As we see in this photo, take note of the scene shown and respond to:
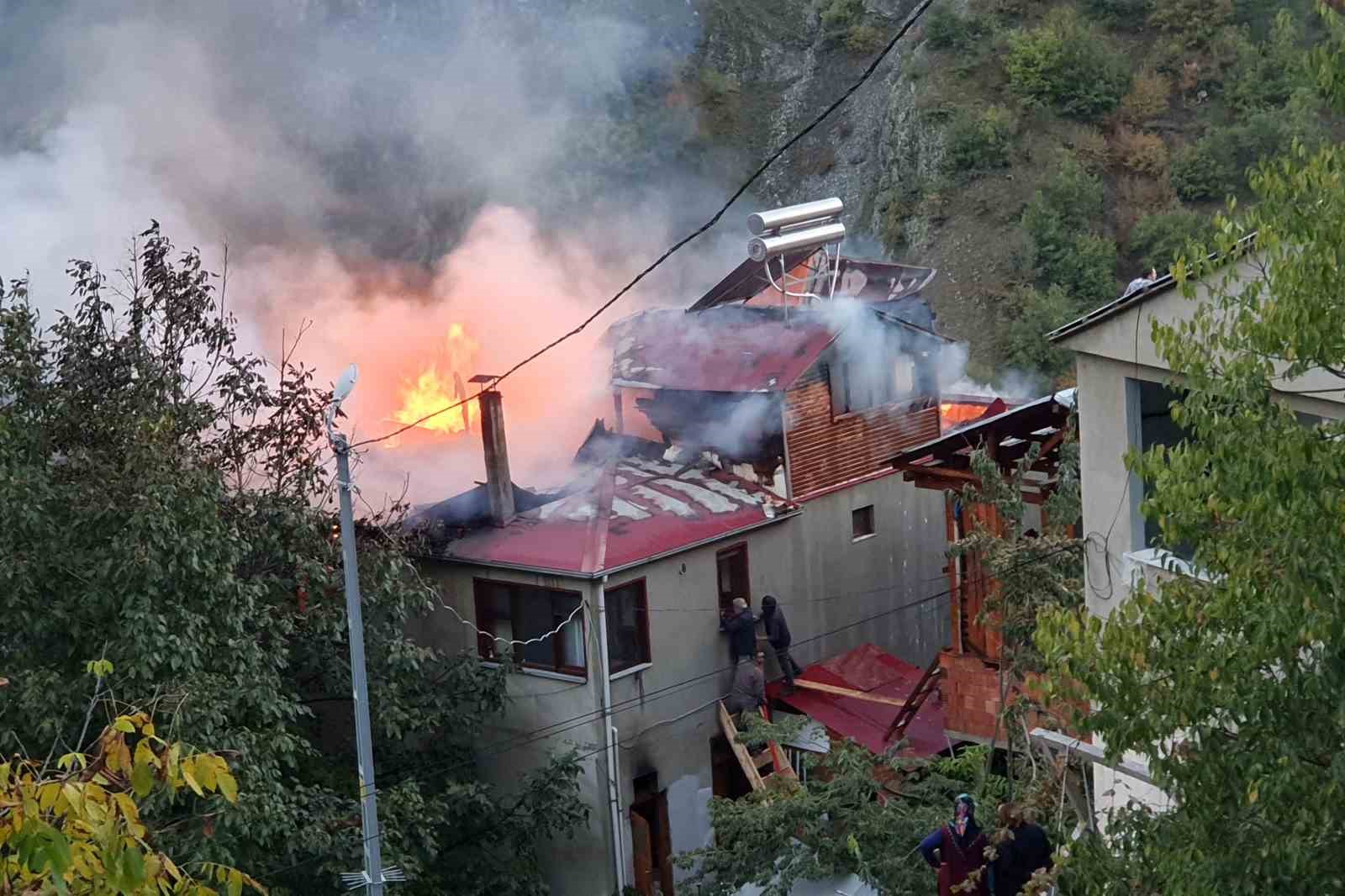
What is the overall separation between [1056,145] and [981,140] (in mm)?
1985

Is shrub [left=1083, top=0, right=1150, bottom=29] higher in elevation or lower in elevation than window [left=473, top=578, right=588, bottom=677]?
higher

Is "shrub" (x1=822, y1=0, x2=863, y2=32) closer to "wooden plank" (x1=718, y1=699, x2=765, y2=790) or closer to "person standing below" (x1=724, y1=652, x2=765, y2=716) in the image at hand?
"person standing below" (x1=724, y1=652, x2=765, y2=716)

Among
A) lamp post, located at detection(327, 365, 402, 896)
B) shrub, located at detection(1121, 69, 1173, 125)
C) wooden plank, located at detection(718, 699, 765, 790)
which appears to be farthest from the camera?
shrub, located at detection(1121, 69, 1173, 125)

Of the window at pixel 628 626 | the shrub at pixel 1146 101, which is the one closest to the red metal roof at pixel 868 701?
the window at pixel 628 626

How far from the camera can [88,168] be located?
34.7 meters

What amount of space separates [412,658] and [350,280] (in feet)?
91.2

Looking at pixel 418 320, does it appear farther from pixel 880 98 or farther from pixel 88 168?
pixel 880 98

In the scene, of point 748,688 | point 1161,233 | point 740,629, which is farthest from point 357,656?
point 1161,233

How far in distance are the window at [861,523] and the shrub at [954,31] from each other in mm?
26466

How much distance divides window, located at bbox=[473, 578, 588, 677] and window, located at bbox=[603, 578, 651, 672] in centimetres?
45

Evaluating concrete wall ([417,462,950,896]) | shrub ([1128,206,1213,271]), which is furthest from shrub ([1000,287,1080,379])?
concrete wall ([417,462,950,896])

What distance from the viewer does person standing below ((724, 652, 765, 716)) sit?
2048cm

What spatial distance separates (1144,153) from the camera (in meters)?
40.4

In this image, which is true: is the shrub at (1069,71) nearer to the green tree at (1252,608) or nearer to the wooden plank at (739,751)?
the wooden plank at (739,751)
